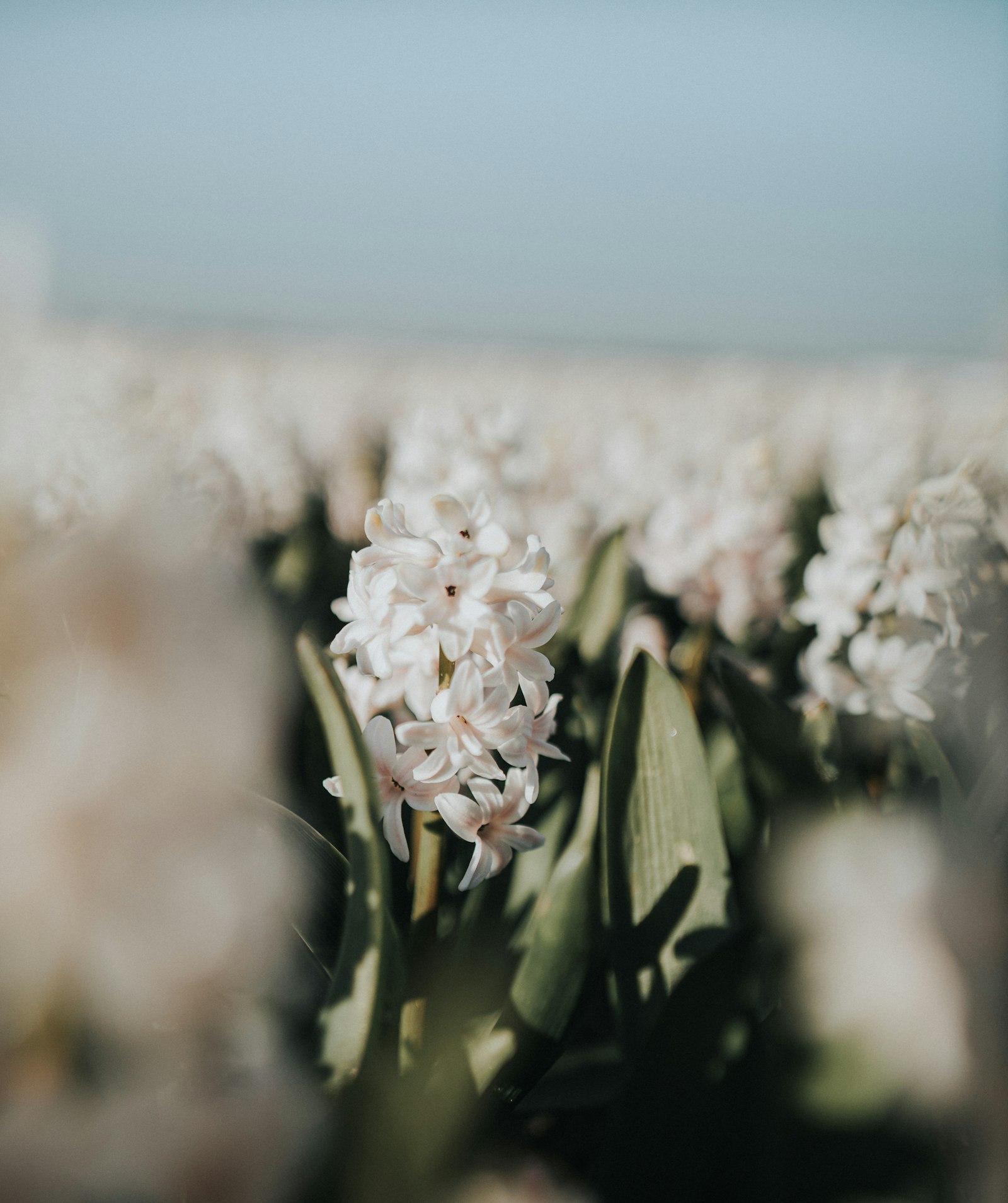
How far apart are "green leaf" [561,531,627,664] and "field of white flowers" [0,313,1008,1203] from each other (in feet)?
0.04

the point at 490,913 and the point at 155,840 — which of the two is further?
the point at 490,913

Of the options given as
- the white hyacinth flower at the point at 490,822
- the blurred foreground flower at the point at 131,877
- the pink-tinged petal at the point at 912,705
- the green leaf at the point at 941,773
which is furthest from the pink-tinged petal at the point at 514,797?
the pink-tinged petal at the point at 912,705

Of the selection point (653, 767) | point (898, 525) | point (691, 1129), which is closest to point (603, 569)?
point (898, 525)

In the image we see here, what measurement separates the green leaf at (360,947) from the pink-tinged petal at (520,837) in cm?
14

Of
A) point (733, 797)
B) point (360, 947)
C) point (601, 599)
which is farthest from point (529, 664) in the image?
point (601, 599)

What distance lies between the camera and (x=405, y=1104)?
2.36ft

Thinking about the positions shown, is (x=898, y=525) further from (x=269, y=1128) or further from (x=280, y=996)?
(x=269, y=1128)

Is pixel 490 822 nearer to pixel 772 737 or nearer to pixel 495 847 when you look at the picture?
pixel 495 847

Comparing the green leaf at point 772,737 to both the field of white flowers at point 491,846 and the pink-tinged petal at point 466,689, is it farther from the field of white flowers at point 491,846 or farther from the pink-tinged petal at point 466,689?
the pink-tinged petal at point 466,689

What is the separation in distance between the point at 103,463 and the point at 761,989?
1.43 meters

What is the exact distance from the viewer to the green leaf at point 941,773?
48.1 inches

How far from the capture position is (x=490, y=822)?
0.88 metres

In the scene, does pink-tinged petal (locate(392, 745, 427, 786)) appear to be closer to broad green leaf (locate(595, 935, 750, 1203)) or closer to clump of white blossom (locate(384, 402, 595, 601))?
broad green leaf (locate(595, 935, 750, 1203))

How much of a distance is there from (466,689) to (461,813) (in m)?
0.12
